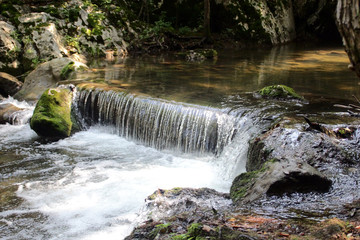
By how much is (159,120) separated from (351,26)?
7.07 m

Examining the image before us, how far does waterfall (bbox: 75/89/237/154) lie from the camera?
7778 mm

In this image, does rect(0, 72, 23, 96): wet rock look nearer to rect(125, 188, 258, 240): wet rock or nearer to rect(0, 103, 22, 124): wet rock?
rect(0, 103, 22, 124): wet rock

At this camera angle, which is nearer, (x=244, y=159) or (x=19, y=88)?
(x=244, y=159)

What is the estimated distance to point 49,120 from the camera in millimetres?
9086

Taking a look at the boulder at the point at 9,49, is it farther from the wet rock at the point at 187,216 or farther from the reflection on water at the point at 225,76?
the wet rock at the point at 187,216

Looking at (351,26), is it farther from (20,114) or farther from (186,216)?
(20,114)

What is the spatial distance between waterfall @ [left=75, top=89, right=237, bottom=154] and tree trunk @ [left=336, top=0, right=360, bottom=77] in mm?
5623

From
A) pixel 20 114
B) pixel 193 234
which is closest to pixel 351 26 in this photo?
pixel 193 234

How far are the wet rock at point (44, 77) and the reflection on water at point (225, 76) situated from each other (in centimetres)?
65

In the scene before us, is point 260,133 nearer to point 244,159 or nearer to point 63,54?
point 244,159

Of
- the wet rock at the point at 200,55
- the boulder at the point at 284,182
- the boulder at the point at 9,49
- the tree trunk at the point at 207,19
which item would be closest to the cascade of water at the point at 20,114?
the boulder at the point at 9,49

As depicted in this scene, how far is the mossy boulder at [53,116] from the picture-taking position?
29.8ft

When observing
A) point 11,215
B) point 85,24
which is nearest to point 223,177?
point 11,215

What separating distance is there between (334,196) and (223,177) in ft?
9.03
